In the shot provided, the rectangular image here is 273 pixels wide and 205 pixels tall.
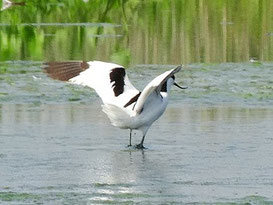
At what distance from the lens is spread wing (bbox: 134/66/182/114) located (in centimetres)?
955

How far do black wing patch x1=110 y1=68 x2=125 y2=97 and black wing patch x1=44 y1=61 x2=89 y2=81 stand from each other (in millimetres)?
548

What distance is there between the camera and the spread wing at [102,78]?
34.4ft

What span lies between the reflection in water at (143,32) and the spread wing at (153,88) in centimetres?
663

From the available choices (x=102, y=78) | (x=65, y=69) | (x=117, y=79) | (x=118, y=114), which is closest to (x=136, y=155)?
(x=118, y=114)

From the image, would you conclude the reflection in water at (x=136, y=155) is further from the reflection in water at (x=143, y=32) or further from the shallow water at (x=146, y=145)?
the reflection in water at (x=143, y=32)

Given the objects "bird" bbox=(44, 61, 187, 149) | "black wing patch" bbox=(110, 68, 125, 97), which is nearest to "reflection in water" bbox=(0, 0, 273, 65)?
"bird" bbox=(44, 61, 187, 149)

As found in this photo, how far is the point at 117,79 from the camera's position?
10.7 m

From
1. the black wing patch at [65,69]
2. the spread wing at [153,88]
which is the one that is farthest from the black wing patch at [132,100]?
the black wing patch at [65,69]

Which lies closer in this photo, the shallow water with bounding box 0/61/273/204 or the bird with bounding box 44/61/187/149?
the shallow water with bounding box 0/61/273/204

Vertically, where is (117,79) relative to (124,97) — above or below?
above

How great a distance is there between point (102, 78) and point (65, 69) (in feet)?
2.28

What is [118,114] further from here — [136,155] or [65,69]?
[65,69]

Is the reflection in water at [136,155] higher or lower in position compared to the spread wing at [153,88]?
lower

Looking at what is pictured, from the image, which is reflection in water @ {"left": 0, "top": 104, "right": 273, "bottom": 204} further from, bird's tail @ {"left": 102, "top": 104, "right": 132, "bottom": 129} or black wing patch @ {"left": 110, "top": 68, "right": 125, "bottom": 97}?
black wing patch @ {"left": 110, "top": 68, "right": 125, "bottom": 97}
